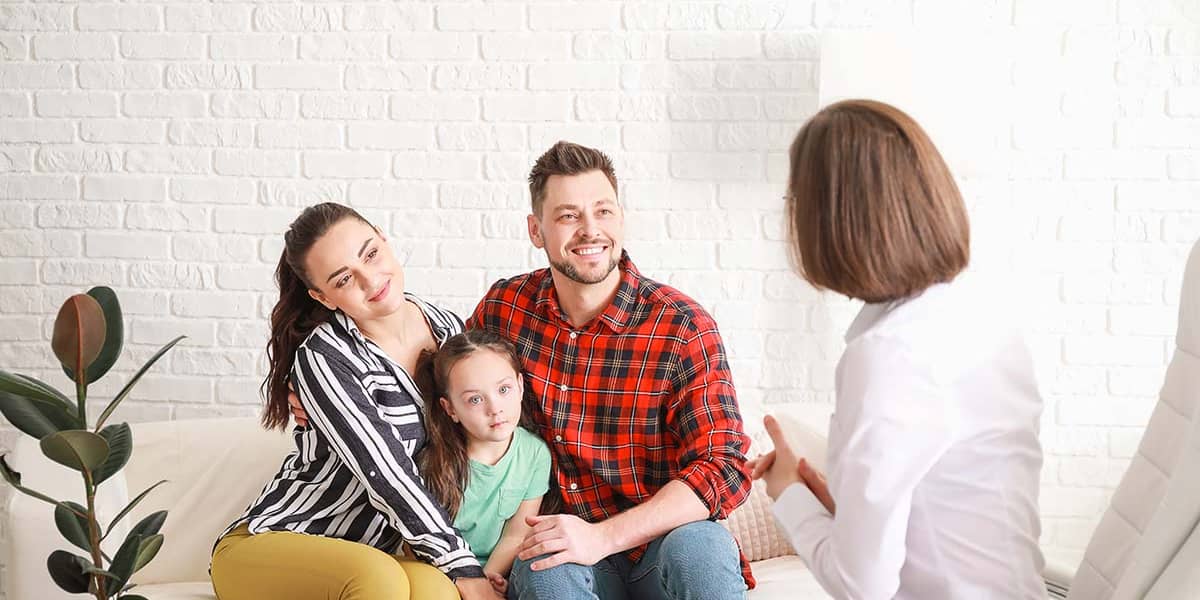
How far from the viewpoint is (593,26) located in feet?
10.3

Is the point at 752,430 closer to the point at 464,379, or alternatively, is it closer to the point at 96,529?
the point at 464,379

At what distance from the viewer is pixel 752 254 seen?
10.5ft

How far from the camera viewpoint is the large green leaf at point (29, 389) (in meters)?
1.84

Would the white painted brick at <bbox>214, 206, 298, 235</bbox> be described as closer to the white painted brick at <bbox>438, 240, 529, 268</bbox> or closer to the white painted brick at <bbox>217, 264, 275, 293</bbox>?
the white painted brick at <bbox>217, 264, 275, 293</bbox>

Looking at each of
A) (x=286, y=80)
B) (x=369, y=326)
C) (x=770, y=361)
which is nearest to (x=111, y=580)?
(x=369, y=326)

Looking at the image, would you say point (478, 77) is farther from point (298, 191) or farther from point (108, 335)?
point (108, 335)

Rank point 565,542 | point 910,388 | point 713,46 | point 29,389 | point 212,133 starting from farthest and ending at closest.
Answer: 1. point 212,133
2. point 713,46
3. point 565,542
4. point 29,389
5. point 910,388

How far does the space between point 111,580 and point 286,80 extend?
5.36 ft

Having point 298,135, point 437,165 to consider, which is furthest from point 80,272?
point 437,165

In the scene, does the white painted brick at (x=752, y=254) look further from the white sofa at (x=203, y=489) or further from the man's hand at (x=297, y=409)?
the man's hand at (x=297, y=409)

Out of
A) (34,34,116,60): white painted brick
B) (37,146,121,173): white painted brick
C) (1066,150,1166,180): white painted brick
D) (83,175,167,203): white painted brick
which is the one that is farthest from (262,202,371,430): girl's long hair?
(1066,150,1166,180): white painted brick

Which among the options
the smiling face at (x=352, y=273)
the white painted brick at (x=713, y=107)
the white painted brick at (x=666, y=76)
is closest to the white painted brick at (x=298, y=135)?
the white painted brick at (x=666, y=76)

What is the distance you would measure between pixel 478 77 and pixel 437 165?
0.27 metres

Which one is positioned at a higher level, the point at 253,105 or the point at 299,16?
the point at 299,16
